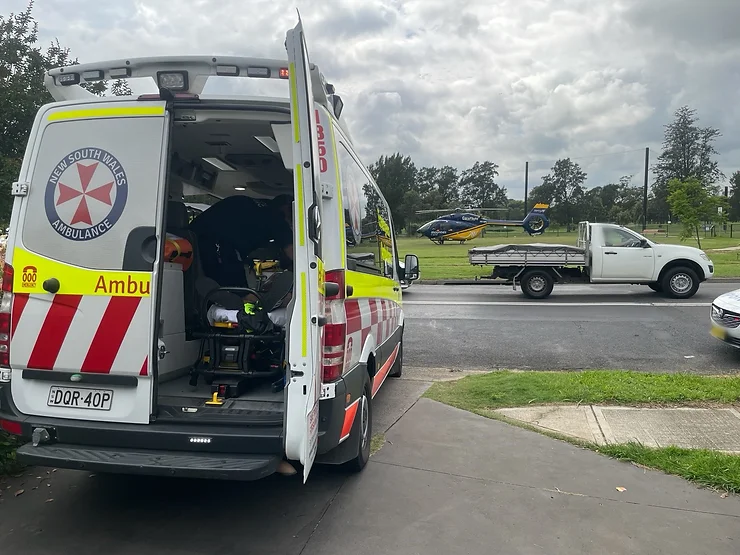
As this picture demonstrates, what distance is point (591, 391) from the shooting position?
618 cm

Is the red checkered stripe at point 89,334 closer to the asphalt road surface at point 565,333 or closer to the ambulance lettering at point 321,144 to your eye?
the ambulance lettering at point 321,144

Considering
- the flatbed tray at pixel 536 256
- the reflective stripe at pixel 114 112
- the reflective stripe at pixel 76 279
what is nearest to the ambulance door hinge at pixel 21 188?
the reflective stripe at pixel 76 279

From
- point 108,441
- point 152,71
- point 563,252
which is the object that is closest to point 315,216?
point 152,71

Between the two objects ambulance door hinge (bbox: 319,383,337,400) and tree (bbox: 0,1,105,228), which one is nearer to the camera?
ambulance door hinge (bbox: 319,383,337,400)

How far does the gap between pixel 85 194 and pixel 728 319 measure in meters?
7.68

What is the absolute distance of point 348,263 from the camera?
3756 millimetres

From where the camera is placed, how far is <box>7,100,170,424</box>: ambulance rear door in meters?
3.47

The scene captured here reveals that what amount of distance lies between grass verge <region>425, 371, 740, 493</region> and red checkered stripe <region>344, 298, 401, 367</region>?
1.18m

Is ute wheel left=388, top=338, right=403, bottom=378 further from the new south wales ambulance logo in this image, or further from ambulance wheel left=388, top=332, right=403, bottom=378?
the new south wales ambulance logo

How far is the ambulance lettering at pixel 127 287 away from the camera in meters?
3.46

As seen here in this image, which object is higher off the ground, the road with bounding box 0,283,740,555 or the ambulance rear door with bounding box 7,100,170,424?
the ambulance rear door with bounding box 7,100,170,424

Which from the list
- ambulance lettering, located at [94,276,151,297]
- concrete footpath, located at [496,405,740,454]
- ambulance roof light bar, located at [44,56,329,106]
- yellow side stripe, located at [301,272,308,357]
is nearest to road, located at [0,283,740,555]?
concrete footpath, located at [496,405,740,454]

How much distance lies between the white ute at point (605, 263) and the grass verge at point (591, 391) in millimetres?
7943

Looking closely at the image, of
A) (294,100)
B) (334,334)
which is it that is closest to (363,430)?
(334,334)
